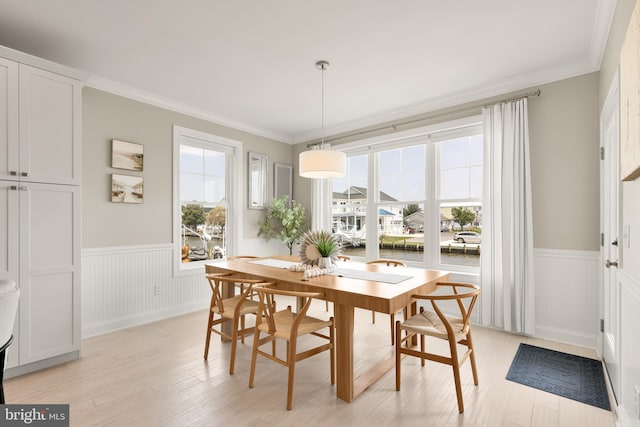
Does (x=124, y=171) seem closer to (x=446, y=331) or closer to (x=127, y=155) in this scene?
(x=127, y=155)

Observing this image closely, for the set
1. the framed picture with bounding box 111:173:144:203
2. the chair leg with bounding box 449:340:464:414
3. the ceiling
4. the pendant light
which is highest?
the ceiling

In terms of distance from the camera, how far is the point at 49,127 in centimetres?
263

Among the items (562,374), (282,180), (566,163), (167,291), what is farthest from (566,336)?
(167,291)

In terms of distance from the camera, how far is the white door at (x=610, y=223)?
7.47 ft

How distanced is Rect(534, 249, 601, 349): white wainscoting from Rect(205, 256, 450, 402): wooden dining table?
53.6 inches

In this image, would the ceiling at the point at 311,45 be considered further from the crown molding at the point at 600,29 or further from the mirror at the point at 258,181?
the mirror at the point at 258,181

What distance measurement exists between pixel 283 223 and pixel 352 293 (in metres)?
3.16

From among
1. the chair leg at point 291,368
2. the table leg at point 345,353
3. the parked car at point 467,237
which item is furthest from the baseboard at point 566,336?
the chair leg at point 291,368

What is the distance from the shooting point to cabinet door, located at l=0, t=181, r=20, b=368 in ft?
7.86

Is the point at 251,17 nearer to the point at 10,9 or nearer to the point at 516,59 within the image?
the point at 10,9

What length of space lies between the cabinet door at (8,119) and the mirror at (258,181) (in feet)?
9.33

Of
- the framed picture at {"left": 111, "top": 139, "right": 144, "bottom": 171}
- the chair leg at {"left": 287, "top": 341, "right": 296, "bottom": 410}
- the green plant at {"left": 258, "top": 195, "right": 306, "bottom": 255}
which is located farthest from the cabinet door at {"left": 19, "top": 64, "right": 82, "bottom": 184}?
the green plant at {"left": 258, "top": 195, "right": 306, "bottom": 255}

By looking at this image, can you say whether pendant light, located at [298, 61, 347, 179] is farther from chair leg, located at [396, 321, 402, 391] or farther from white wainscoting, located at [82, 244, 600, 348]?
white wainscoting, located at [82, 244, 600, 348]

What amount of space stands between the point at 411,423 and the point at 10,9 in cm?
388
